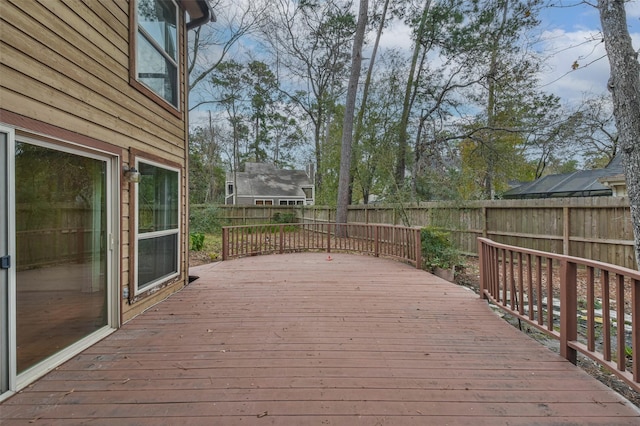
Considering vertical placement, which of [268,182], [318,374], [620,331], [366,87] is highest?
[366,87]

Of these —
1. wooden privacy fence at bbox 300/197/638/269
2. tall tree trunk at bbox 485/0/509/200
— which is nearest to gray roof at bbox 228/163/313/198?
tall tree trunk at bbox 485/0/509/200

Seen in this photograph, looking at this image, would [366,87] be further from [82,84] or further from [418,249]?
[82,84]

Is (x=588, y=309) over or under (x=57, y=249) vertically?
under

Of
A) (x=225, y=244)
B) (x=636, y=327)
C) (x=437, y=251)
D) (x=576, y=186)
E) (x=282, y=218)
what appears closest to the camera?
(x=636, y=327)

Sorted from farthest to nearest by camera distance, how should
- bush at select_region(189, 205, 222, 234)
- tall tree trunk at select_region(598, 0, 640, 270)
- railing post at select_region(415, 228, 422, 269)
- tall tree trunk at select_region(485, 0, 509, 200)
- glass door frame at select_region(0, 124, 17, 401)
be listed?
bush at select_region(189, 205, 222, 234)
tall tree trunk at select_region(485, 0, 509, 200)
railing post at select_region(415, 228, 422, 269)
tall tree trunk at select_region(598, 0, 640, 270)
glass door frame at select_region(0, 124, 17, 401)

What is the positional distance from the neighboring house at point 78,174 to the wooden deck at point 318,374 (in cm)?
33

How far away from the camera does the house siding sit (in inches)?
78.5

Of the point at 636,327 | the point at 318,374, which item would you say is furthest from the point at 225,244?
the point at 636,327

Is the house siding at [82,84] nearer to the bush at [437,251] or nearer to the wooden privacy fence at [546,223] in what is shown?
the bush at [437,251]

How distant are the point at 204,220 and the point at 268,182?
498 inches

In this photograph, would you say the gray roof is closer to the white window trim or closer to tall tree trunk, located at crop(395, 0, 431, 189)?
tall tree trunk, located at crop(395, 0, 431, 189)

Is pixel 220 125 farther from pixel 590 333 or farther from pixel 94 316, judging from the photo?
pixel 590 333

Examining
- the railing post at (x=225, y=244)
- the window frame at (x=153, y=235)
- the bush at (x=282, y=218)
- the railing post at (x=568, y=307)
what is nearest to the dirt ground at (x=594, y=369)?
the railing post at (x=568, y=307)

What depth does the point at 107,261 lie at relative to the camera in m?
2.93
